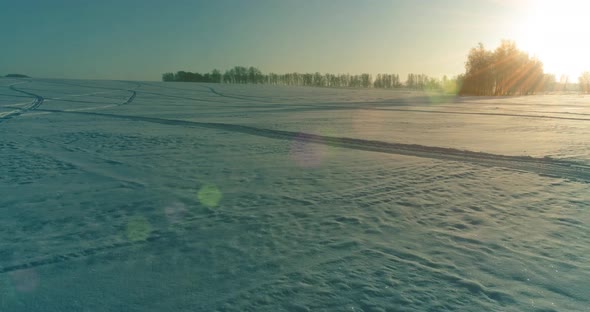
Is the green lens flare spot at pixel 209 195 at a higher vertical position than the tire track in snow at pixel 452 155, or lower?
lower

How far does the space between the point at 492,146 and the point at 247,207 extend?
7466 millimetres

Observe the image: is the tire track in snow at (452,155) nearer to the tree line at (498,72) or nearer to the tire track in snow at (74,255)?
the tire track in snow at (74,255)

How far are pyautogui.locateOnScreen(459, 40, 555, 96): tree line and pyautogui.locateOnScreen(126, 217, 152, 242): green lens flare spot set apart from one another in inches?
2552

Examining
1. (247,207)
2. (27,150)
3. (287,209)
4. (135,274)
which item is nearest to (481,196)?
(287,209)

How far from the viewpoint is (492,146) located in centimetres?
999

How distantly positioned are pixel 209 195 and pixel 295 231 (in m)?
1.88

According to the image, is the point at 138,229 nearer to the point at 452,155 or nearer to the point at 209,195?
the point at 209,195

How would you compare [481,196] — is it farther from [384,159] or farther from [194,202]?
[194,202]

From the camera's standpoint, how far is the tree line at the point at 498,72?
6056 centimetres

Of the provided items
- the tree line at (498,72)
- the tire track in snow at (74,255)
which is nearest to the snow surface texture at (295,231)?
the tire track in snow at (74,255)

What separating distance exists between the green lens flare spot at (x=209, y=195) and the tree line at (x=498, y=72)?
63.3 meters

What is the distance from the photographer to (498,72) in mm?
60312

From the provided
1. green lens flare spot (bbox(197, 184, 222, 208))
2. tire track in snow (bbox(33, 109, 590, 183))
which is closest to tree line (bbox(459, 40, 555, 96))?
tire track in snow (bbox(33, 109, 590, 183))

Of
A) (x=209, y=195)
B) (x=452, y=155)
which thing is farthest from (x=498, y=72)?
(x=209, y=195)
